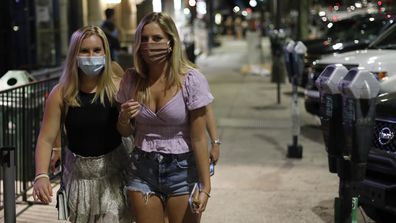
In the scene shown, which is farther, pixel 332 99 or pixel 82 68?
pixel 82 68

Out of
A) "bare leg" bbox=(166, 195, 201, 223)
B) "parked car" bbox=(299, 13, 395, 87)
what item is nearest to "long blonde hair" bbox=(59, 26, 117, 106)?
"bare leg" bbox=(166, 195, 201, 223)

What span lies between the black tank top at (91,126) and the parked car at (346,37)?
8.41 m

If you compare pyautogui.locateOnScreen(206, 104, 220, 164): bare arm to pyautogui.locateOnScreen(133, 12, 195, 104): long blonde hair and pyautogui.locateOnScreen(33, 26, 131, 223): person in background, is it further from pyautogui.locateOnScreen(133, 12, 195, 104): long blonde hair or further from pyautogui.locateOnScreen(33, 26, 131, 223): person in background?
pyautogui.locateOnScreen(33, 26, 131, 223): person in background

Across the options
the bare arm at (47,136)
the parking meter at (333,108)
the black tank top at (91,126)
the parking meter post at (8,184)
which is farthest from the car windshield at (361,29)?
the bare arm at (47,136)

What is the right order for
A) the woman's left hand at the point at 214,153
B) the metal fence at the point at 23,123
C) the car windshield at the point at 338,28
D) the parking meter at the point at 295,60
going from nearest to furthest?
the woman's left hand at the point at 214,153 < the metal fence at the point at 23,123 < the parking meter at the point at 295,60 < the car windshield at the point at 338,28

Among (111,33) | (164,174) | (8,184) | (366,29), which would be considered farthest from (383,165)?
(366,29)

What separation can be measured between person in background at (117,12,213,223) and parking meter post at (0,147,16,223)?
0.99 metres

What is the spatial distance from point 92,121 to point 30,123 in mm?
3156

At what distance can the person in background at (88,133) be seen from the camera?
3773 millimetres

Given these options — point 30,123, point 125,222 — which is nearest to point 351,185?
point 125,222

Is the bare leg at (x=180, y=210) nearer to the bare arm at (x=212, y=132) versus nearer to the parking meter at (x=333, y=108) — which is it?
the bare arm at (x=212, y=132)

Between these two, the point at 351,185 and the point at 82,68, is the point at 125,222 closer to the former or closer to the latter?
the point at 82,68

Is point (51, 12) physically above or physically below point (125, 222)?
above

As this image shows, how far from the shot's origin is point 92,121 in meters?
3.77
